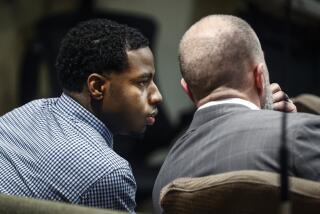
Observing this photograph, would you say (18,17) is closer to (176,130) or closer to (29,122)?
(176,130)

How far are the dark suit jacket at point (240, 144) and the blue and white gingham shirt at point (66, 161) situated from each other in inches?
4.3

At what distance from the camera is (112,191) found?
113 inches

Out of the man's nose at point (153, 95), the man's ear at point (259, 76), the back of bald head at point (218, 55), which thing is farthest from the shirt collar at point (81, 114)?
the man's ear at point (259, 76)

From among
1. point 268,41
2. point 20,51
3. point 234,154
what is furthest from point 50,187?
point 20,51

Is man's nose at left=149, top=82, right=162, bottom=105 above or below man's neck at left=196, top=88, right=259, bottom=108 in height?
below

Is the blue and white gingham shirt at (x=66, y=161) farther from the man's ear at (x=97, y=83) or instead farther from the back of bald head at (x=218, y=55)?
the back of bald head at (x=218, y=55)

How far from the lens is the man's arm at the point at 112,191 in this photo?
113 inches

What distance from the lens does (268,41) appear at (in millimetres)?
5688

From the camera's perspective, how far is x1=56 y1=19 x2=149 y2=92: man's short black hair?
3.03m

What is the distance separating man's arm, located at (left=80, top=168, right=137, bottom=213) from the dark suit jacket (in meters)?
0.07

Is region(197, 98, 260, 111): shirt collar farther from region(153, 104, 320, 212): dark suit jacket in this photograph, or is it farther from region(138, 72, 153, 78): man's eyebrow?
region(138, 72, 153, 78): man's eyebrow

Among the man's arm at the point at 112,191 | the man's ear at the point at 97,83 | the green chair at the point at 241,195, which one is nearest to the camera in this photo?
the green chair at the point at 241,195

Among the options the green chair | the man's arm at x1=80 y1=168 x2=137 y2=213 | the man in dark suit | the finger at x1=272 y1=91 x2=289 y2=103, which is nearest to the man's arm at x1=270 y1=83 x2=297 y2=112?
the finger at x1=272 y1=91 x2=289 y2=103

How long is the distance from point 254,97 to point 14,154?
597 millimetres
